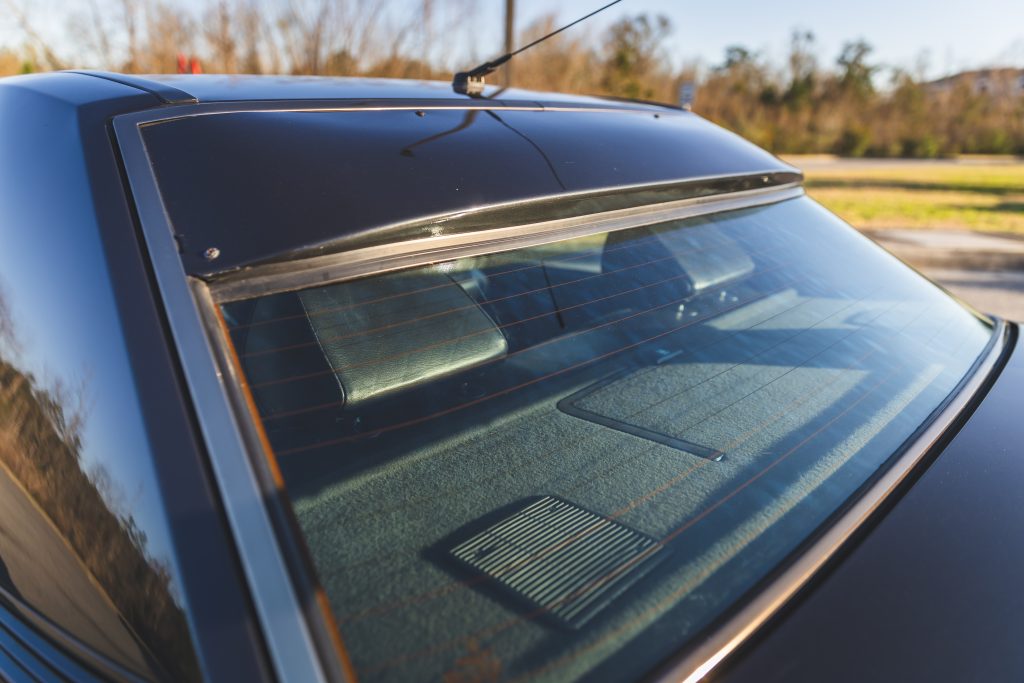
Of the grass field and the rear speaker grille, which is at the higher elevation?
the rear speaker grille

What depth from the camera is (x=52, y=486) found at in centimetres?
101

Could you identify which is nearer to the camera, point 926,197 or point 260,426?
point 260,426

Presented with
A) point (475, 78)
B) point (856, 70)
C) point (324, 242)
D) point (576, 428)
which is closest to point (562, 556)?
point (576, 428)

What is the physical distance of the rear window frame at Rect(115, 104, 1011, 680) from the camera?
78cm

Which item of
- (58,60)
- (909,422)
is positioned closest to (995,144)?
(58,60)

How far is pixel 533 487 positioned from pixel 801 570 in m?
0.44

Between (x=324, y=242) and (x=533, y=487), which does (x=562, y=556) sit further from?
(x=324, y=242)

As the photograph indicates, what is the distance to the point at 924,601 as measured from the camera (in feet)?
3.26

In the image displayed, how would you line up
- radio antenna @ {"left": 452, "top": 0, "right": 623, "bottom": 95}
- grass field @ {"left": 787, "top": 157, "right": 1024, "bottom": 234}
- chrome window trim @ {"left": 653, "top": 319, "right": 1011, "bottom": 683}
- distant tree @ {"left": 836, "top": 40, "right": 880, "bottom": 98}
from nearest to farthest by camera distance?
chrome window trim @ {"left": 653, "top": 319, "right": 1011, "bottom": 683} → radio antenna @ {"left": 452, "top": 0, "right": 623, "bottom": 95} → grass field @ {"left": 787, "top": 157, "right": 1024, "bottom": 234} → distant tree @ {"left": 836, "top": 40, "right": 880, "bottom": 98}

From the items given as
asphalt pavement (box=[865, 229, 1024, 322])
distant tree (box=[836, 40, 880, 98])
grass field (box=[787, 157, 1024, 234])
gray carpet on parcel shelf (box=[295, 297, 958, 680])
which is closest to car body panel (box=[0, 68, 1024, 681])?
gray carpet on parcel shelf (box=[295, 297, 958, 680])

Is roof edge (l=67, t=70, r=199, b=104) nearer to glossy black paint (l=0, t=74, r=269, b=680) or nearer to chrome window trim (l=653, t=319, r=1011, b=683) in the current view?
glossy black paint (l=0, t=74, r=269, b=680)

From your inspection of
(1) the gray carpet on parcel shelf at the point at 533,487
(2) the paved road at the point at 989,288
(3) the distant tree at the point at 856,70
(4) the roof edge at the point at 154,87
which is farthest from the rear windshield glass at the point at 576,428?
(3) the distant tree at the point at 856,70

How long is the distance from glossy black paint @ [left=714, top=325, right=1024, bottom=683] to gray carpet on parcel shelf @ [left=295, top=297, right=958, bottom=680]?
14cm

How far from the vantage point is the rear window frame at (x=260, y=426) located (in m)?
0.78
